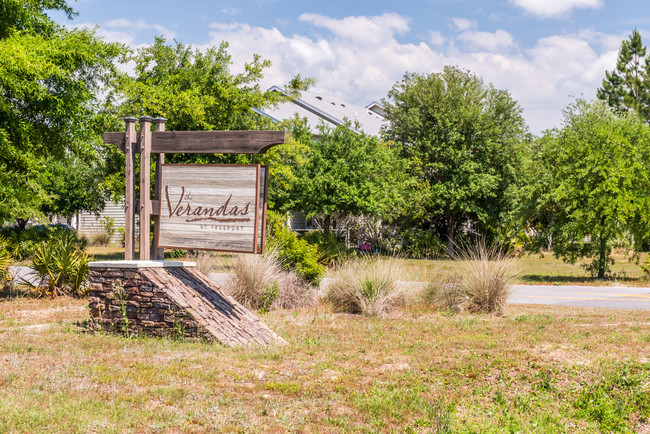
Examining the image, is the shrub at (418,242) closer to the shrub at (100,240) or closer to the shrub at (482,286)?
the shrub at (100,240)

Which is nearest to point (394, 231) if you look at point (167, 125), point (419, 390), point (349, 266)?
point (167, 125)

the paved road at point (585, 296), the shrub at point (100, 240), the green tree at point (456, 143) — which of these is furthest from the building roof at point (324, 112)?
the paved road at point (585, 296)

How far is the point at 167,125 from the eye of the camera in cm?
1933

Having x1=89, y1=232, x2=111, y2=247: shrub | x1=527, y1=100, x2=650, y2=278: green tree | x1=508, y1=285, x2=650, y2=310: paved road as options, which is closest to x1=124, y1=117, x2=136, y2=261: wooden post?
x1=508, y1=285, x2=650, y2=310: paved road

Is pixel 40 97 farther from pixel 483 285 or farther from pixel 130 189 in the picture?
pixel 483 285

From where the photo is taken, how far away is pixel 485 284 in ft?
37.6

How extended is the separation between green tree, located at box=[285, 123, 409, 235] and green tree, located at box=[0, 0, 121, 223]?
975cm

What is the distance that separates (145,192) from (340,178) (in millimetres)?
14141

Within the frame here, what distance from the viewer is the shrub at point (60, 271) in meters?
12.9

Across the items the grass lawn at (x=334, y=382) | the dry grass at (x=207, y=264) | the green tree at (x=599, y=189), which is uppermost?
the green tree at (x=599, y=189)

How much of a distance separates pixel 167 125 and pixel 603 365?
1571 cm

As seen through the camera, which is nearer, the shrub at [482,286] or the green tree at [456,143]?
the shrub at [482,286]

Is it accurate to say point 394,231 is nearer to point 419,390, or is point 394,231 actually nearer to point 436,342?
point 436,342

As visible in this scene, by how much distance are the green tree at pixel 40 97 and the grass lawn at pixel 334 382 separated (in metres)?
4.65
